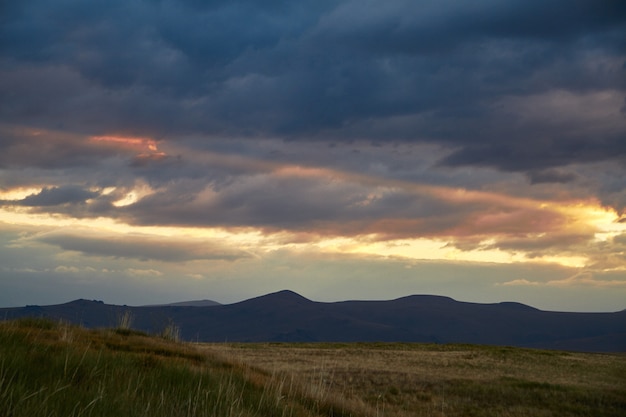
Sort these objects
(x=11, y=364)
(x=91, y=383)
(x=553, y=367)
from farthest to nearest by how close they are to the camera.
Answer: (x=553, y=367) → (x=91, y=383) → (x=11, y=364)

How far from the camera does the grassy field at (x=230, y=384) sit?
22.6ft

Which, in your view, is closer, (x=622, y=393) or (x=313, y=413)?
(x=313, y=413)

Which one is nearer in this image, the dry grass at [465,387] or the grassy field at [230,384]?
the grassy field at [230,384]

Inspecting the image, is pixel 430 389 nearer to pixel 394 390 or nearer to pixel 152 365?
pixel 394 390

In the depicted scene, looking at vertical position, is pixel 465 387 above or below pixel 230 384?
below

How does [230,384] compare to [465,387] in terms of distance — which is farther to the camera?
[465,387]

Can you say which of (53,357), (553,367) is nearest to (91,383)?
(53,357)

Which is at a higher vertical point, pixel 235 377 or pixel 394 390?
pixel 235 377

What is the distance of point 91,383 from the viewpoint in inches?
312

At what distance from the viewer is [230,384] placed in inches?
365

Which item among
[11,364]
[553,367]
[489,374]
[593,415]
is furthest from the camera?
[553,367]

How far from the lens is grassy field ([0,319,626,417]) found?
22.6ft

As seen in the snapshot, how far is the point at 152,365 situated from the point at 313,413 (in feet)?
10.6

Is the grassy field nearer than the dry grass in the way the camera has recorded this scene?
Yes
